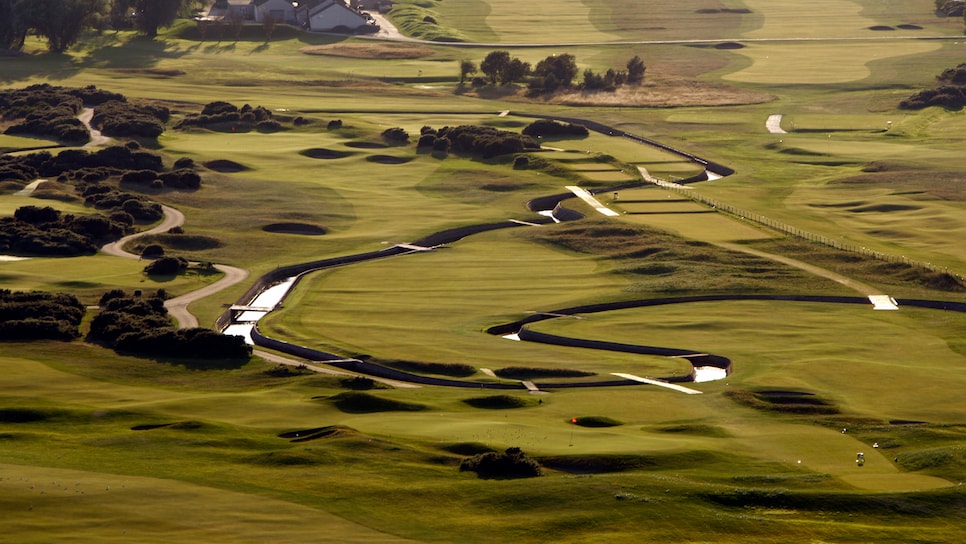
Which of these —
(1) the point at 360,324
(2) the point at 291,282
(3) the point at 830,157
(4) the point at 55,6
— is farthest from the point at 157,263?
(4) the point at 55,6

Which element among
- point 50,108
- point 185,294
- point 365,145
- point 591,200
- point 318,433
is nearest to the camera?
point 318,433

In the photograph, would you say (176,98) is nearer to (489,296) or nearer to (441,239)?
(441,239)

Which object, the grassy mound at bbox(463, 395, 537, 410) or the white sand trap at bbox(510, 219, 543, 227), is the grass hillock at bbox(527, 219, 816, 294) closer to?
the white sand trap at bbox(510, 219, 543, 227)

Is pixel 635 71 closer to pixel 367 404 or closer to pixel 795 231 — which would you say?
pixel 795 231

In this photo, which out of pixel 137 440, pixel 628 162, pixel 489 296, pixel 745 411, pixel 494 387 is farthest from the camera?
pixel 628 162

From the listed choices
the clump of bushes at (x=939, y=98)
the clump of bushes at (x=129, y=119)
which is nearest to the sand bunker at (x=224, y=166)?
the clump of bushes at (x=129, y=119)

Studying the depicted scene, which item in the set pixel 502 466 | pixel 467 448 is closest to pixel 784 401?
pixel 467 448

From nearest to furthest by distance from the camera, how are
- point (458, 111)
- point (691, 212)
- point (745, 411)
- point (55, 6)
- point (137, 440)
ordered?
point (137, 440), point (745, 411), point (691, 212), point (458, 111), point (55, 6)
